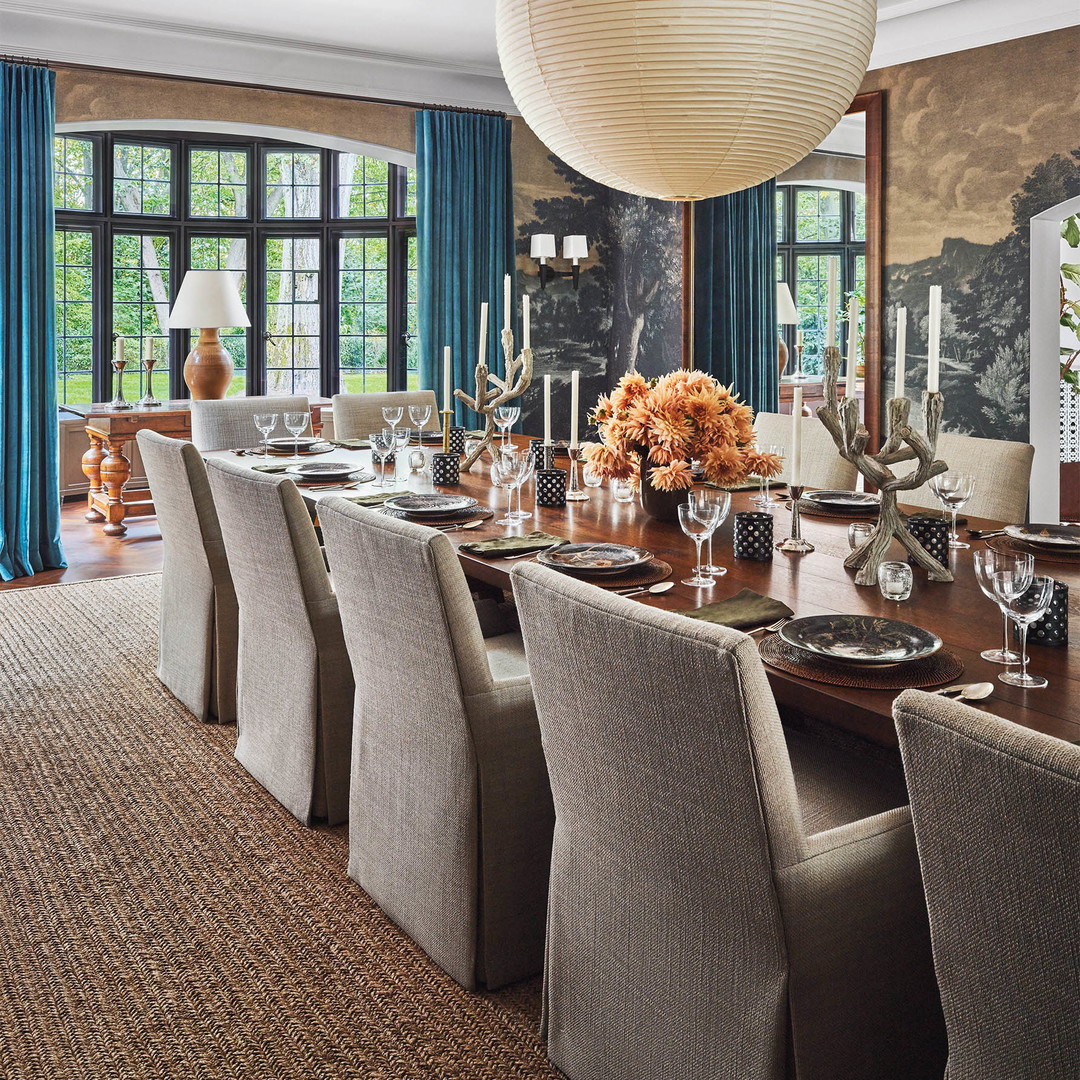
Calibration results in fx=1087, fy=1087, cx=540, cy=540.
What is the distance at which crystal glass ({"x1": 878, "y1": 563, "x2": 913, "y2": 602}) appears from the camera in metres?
2.06

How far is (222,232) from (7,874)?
6597 mm

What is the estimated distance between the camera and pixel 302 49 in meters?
6.07

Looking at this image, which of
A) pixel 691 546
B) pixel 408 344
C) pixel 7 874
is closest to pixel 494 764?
pixel 691 546

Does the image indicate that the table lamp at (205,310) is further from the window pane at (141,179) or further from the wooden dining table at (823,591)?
the wooden dining table at (823,591)

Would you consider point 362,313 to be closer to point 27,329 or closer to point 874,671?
point 27,329

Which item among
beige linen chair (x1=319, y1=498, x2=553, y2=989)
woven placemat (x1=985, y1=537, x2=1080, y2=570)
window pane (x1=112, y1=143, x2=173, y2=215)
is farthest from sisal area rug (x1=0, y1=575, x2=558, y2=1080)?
window pane (x1=112, y1=143, x2=173, y2=215)

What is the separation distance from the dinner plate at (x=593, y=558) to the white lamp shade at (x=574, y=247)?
4922 mm

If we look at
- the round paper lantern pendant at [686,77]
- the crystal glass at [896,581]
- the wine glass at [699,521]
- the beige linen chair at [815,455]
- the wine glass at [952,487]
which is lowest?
the crystal glass at [896,581]

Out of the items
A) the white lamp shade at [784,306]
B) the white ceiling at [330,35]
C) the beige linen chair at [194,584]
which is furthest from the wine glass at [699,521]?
the white lamp shade at [784,306]

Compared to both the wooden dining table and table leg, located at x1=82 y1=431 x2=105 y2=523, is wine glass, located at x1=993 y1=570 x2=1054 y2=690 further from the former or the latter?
table leg, located at x1=82 y1=431 x2=105 y2=523

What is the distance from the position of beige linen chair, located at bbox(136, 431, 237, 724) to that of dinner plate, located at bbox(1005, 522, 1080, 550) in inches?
86.8

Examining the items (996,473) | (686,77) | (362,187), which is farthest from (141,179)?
(996,473)

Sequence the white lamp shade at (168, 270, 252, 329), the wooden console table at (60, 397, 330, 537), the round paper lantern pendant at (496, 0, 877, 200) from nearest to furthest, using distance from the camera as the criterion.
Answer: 1. the round paper lantern pendant at (496, 0, 877, 200)
2. the white lamp shade at (168, 270, 252, 329)
3. the wooden console table at (60, 397, 330, 537)

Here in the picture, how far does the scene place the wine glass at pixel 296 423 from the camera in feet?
13.9
